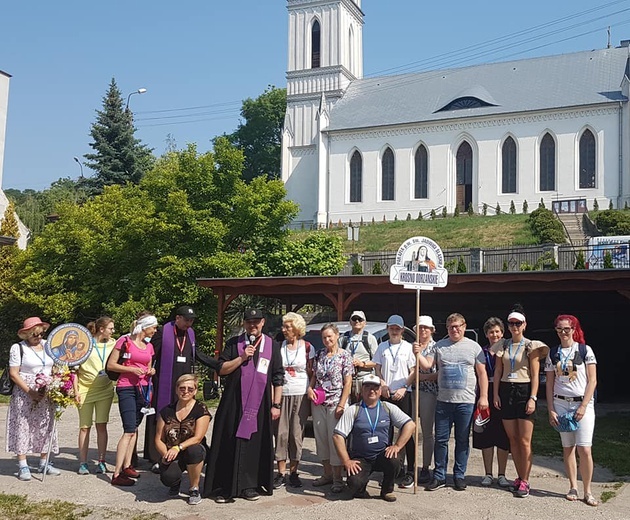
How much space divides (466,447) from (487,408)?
47cm

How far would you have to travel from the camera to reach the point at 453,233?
136ft

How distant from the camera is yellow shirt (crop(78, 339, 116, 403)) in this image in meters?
8.08

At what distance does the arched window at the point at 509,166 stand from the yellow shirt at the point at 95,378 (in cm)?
4575

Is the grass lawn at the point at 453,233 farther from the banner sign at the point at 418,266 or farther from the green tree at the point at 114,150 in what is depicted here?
the banner sign at the point at 418,266

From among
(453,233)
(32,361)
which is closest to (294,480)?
(32,361)

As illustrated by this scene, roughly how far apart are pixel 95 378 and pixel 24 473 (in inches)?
46.8

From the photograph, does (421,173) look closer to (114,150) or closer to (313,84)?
(313,84)

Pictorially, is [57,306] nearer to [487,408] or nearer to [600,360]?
[600,360]

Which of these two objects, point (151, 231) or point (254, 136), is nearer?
point (151, 231)

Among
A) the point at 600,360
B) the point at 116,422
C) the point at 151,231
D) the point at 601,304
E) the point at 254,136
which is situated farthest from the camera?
the point at 254,136

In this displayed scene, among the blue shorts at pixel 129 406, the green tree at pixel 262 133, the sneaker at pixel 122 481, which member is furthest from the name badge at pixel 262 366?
the green tree at pixel 262 133

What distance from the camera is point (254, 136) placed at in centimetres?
7612

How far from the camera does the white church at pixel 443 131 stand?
48.4 meters

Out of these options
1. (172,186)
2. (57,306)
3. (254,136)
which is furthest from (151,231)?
(254,136)
